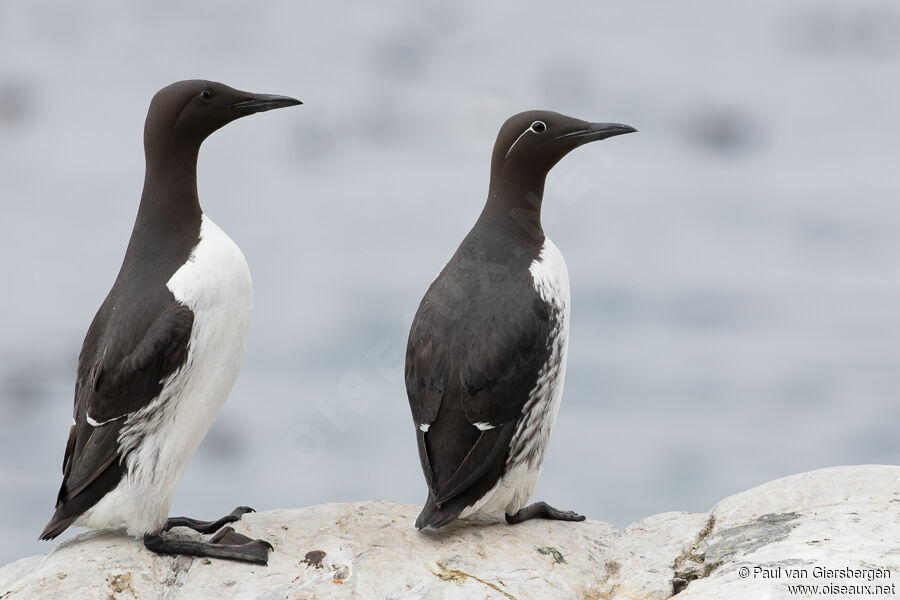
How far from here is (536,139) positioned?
17.6 ft

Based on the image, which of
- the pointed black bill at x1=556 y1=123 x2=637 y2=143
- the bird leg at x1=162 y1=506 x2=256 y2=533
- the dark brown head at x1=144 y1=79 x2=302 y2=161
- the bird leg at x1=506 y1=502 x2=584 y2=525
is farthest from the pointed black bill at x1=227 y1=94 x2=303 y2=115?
the bird leg at x1=506 y1=502 x2=584 y2=525

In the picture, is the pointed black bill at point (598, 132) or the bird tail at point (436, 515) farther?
the pointed black bill at point (598, 132)

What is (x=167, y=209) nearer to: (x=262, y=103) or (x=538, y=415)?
(x=262, y=103)

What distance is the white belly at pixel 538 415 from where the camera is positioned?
512 cm

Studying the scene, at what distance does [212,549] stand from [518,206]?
7.55 ft

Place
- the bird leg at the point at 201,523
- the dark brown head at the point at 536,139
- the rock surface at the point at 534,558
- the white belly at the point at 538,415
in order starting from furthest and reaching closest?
the dark brown head at the point at 536,139
the bird leg at the point at 201,523
the white belly at the point at 538,415
the rock surface at the point at 534,558

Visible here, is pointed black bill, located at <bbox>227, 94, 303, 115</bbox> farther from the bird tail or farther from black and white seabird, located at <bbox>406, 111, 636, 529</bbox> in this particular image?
the bird tail

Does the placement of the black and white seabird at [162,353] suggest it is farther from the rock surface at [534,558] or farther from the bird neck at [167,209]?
the rock surface at [534,558]

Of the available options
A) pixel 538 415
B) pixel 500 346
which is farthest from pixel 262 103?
pixel 538 415

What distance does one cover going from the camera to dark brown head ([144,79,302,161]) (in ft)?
16.6

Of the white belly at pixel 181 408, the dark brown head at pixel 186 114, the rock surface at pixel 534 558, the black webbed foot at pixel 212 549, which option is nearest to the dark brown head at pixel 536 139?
the dark brown head at pixel 186 114

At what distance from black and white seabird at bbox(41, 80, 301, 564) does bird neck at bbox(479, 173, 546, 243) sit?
1.34 metres

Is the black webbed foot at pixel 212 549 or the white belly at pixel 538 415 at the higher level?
the white belly at pixel 538 415

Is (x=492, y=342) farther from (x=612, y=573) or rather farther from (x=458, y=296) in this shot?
(x=612, y=573)
